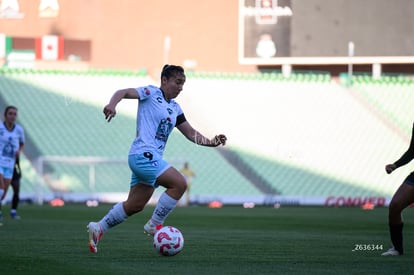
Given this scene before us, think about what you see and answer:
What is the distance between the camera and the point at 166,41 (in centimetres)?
3959

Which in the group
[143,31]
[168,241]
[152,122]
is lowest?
[168,241]

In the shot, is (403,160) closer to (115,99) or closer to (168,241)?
(168,241)

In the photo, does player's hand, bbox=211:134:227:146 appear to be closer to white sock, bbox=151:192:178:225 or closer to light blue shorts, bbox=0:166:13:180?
white sock, bbox=151:192:178:225

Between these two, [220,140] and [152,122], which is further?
[220,140]

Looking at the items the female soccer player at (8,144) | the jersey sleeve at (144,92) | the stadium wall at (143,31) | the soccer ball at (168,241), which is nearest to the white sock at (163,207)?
the soccer ball at (168,241)

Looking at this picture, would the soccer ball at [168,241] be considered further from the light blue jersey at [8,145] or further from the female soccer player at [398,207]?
the light blue jersey at [8,145]

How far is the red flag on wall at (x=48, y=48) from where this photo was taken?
1528 inches

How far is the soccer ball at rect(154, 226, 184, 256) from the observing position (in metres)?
10.7

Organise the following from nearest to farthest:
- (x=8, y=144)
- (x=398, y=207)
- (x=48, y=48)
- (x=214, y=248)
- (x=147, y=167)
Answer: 1. (x=147, y=167)
2. (x=398, y=207)
3. (x=214, y=248)
4. (x=8, y=144)
5. (x=48, y=48)

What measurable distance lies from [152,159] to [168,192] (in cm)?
49

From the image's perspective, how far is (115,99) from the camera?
33.7 feet

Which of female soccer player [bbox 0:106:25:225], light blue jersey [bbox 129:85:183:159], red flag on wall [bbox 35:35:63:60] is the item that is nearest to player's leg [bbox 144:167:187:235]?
light blue jersey [bbox 129:85:183:159]

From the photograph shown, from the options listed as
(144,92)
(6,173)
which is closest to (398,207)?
(144,92)

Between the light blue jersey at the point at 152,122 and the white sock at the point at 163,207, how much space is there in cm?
50
